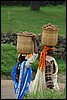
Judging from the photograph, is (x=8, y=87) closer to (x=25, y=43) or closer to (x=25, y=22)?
(x=25, y=43)

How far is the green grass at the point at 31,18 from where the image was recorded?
16478 mm

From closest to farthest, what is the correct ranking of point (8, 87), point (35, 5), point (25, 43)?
point (25, 43), point (8, 87), point (35, 5)

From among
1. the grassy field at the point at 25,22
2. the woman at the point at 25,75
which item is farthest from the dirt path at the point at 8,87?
the woman at the point at 25,75

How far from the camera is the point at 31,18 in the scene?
19.5 meters

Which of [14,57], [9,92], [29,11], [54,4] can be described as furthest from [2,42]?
[54,4]

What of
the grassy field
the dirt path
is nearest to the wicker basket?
the dirt path

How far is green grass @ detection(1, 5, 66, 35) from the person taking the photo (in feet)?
54.1

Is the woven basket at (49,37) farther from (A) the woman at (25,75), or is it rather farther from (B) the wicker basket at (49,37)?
(A) the woman at (25,75)

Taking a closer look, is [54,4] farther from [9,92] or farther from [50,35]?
[50,35]

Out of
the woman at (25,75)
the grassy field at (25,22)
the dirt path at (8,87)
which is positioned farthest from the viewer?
the grassy field at (25,22)

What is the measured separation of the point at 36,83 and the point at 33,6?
1551 cm

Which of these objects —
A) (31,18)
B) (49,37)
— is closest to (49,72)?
(49,37)

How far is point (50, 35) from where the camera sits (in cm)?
631

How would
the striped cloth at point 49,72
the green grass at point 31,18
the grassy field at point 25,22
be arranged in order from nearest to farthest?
the striped cloth at point 49,72 → the grassy field at point 25,22 → the green grass at point 31,18
